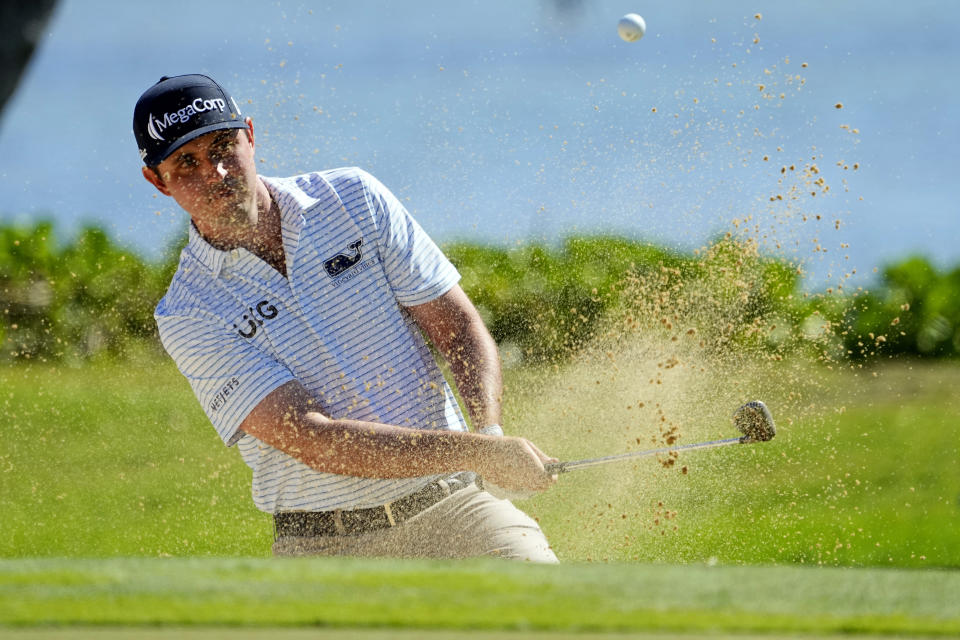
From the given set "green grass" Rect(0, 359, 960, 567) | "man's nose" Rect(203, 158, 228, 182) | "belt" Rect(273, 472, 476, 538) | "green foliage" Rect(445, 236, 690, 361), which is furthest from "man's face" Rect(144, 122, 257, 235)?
"green foliage" Rect(445, 236, 690, 361)

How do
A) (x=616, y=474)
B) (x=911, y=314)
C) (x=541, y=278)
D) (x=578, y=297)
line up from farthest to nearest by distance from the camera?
(x=911, y=314) < (x=541, y=278) < (x=578, y=297) < (x=616, y=474)

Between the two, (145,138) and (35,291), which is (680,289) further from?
(35,291)

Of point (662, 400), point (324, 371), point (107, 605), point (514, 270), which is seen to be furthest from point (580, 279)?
point (107, 605)

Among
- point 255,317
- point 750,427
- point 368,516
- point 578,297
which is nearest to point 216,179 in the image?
point 255,317

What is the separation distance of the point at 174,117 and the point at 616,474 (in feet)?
7.12

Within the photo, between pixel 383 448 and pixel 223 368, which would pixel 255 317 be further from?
pixel 383 448

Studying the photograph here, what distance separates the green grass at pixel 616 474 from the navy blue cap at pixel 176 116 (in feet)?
6.15

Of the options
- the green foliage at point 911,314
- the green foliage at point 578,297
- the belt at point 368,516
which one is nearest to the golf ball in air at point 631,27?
the green foliage at point 578,297

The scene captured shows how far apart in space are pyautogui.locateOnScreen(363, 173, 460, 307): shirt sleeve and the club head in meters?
0.80

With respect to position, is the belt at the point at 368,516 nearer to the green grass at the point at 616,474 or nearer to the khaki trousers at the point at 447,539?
the khaki trousers at the point at 447,539

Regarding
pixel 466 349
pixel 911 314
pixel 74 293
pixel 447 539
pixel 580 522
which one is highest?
pixel 466 349

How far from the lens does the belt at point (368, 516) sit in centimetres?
308

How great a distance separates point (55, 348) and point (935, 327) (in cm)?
616

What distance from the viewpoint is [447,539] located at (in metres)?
3.11
